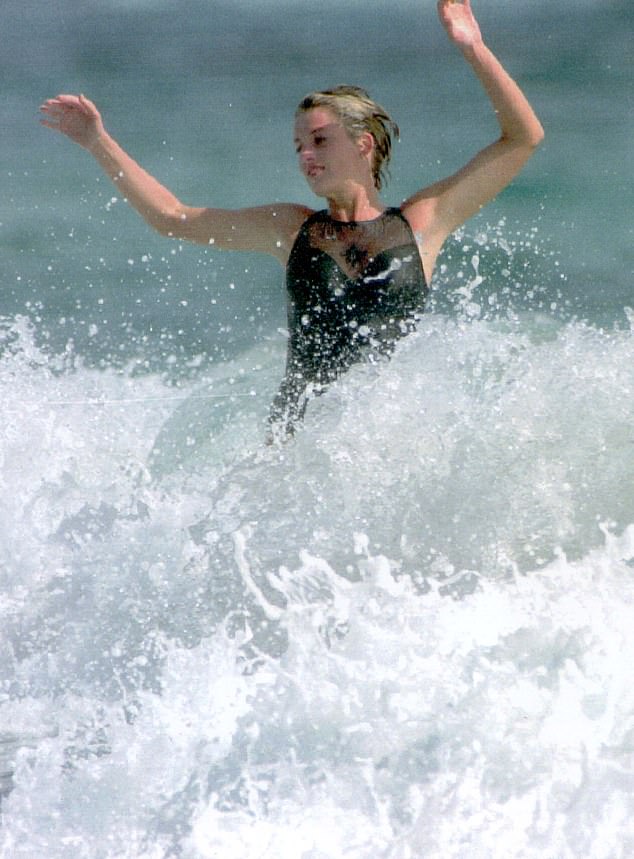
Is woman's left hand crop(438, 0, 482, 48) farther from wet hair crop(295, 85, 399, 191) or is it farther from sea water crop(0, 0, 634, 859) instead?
sea water crop(0, 0, 634, 859)

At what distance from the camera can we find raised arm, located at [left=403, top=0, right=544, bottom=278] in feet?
3.87

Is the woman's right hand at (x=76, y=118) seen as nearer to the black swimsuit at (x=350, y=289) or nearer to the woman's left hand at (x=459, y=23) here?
the black swimsuit at (x=350, y=289)

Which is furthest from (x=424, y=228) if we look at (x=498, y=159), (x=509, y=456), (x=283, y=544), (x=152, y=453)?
(x=152, y=453)

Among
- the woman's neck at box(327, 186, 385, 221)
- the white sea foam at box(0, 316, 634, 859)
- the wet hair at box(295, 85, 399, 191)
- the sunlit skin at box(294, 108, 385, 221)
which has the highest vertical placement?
the wet hair at box(295, 85, 399, 191)

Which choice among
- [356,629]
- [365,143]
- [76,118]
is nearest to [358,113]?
[365,143]

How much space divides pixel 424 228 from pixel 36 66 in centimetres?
117

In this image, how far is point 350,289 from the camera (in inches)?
48.3

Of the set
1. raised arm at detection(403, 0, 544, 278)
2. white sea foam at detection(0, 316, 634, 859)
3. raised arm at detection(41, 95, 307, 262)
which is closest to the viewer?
white sea foam at detection(0, 316, 634, 859)

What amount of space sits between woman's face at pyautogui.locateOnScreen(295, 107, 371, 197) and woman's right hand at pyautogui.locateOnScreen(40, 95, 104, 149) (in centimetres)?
26

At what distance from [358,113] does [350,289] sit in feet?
0.68

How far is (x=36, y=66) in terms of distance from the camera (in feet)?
6.82

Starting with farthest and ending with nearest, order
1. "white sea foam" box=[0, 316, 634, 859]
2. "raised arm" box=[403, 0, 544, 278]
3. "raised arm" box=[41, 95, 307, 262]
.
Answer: "raised arm" box=[41, 95, 307, 262] → "raised arm" box=[403, 0, 544, 278] → "white sea foam" box=[0, 316, 634, 859]

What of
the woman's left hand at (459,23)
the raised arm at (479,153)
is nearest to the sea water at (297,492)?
the raised arm at (479,153)

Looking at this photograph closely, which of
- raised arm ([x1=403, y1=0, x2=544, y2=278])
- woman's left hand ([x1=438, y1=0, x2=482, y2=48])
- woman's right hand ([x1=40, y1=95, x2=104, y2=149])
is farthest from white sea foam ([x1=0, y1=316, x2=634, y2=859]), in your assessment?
woman's right hand ([x1=40, y1=95, x2=104, y2=149])
